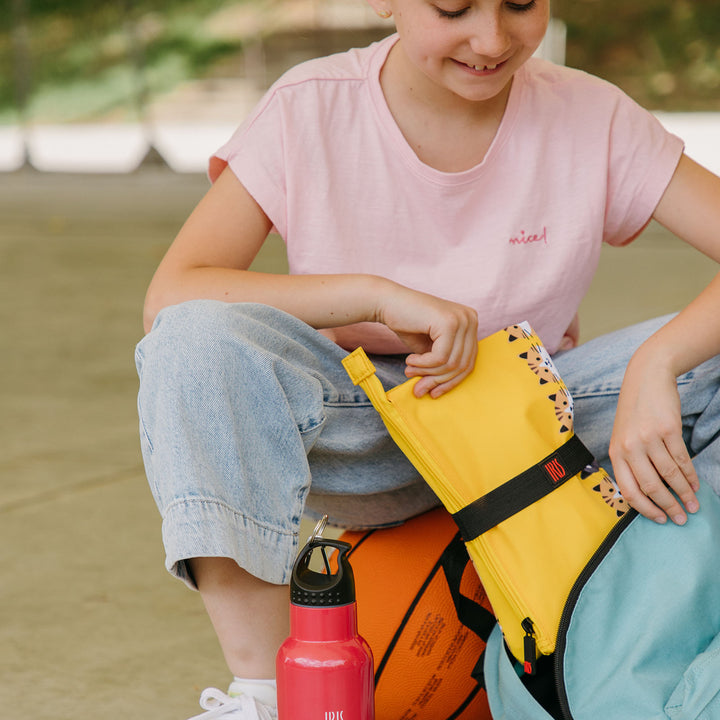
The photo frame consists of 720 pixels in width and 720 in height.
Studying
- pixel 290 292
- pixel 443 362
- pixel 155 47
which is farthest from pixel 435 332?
pixel 155 47

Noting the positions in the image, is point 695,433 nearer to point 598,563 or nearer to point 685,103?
point 598,563

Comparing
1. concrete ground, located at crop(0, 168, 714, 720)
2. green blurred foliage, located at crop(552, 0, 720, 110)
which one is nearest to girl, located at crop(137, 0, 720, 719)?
concrete ground, located at crop(0, 168, 714, 720)

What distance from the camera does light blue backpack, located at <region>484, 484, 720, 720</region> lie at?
110 centimetres

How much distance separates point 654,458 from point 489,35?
50cm

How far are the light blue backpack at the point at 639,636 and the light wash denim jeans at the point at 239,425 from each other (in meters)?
0.30

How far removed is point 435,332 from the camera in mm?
1211

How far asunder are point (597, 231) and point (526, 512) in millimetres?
449

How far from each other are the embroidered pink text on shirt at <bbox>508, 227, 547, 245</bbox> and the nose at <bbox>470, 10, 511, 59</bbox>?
0.89 feet

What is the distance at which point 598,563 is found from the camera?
1.17m

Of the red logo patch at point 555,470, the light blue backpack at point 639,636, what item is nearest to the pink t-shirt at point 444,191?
the red logo patch at point 555,470

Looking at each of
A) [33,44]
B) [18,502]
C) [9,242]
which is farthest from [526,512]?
[33,44]

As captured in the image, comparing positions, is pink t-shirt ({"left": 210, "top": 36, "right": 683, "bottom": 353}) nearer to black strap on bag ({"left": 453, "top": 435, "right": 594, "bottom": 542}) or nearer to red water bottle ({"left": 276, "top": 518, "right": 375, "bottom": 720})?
black strap on bag ({"left": 453, "top": 435, "right": 594, "bottom": 542})

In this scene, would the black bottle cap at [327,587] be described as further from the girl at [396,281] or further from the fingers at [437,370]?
the fingers at [437,370]

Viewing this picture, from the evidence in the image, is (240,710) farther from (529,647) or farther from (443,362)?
(443,362)
